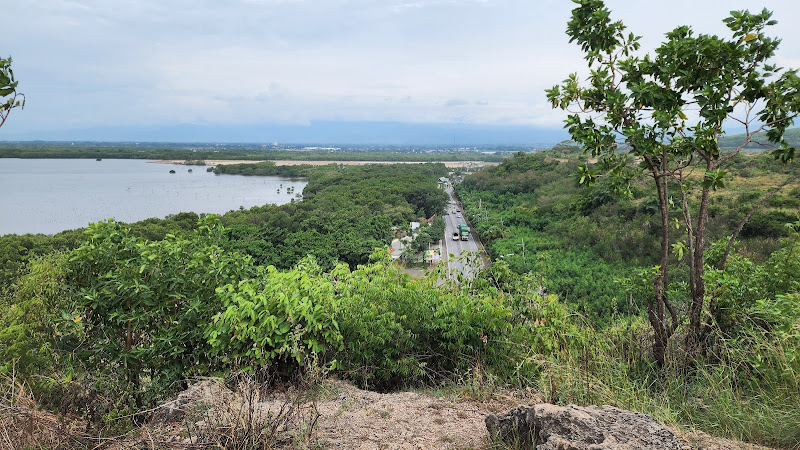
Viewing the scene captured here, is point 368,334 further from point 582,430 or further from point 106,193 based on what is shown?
point 106,193

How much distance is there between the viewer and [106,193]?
196 feet

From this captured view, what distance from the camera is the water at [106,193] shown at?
4319 cm

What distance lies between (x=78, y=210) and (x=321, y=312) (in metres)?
54.6

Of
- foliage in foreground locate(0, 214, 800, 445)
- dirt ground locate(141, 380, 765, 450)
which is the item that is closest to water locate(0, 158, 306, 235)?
foliage in foreground locate(0, 214, 800, 445)

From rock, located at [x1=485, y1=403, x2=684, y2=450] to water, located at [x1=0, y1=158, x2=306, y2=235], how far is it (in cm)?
3106

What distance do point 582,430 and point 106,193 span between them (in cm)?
7151

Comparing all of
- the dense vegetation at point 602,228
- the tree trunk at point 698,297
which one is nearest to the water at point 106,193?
the dense vegetation at point 602,228

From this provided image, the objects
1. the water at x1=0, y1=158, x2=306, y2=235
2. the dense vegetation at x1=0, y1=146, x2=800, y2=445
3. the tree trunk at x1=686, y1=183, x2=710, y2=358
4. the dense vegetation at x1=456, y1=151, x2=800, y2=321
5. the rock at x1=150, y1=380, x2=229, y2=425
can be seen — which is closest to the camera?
the rock at x1=150, y1=380, x2=229, y2=425

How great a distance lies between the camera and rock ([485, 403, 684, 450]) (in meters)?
2.19

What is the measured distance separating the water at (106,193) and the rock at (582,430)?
31058 mm

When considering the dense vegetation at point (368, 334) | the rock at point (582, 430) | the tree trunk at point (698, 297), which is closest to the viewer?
the rock at point (582, 430)

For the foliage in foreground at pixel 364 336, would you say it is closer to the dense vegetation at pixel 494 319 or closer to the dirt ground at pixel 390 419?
the dense vegetation at pixel 494 319

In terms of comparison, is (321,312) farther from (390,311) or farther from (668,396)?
(668,396)

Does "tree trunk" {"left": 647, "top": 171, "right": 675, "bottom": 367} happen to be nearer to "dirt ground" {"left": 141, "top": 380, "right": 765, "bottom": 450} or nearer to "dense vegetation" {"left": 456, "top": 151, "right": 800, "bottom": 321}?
"dirt ground" {"left": 141, "top": 380, "right": 765, "bottom": 450}
